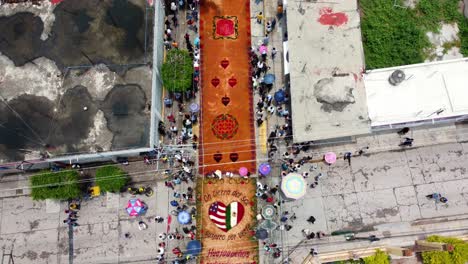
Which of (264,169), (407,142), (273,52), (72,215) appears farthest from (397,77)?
(72,215)

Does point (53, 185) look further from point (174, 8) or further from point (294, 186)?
point (294, 186)

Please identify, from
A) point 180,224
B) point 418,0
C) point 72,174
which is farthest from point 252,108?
point 418,0

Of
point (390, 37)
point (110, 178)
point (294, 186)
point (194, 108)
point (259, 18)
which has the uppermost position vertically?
point (259, 18)

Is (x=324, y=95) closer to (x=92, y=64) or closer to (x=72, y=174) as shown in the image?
(x=92, y=64)

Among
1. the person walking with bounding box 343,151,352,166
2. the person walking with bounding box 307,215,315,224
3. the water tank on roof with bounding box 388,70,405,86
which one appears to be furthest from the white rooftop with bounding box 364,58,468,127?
the person walking with bounding box 307,215,315,224

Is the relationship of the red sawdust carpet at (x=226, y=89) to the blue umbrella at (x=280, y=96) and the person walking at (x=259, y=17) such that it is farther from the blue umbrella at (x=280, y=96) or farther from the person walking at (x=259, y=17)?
the blue umbrella at (x=280, y=96)

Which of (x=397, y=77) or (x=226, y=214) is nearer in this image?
(x=397, y=77)
